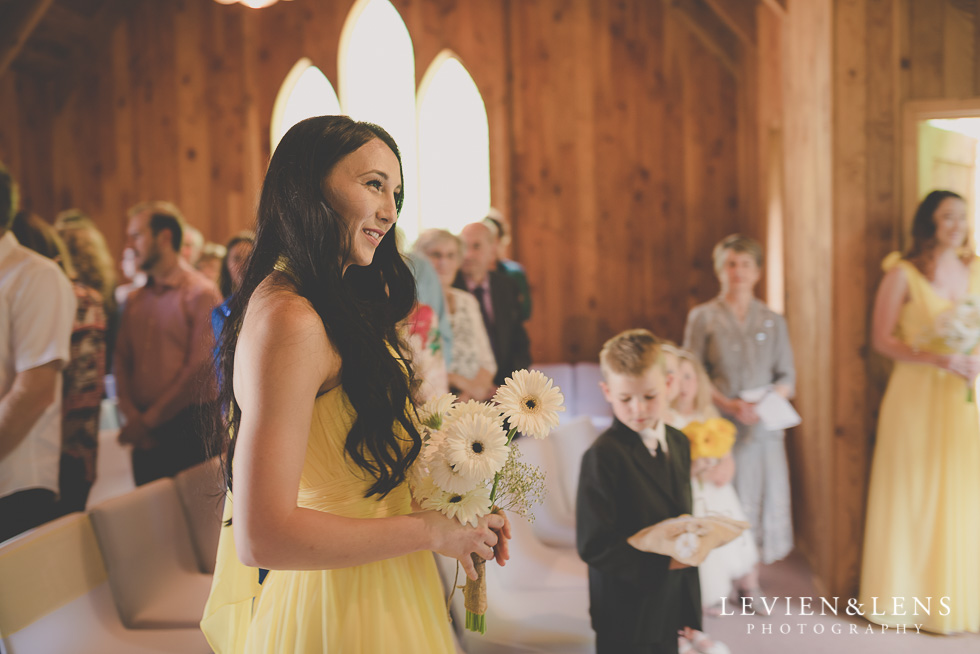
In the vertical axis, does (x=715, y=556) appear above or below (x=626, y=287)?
below

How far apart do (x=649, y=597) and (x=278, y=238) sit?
1.41m

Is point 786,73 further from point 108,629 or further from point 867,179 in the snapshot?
point 108,629

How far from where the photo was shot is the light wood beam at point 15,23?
574 centimetres

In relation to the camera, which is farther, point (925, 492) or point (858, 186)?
point (858, 186)

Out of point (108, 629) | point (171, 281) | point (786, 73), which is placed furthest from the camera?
A: point (786, 73)

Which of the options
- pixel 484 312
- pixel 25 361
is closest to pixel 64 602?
pixel 25 361

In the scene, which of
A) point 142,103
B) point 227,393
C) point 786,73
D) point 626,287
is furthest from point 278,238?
point 142,103

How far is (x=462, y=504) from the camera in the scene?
3.95 ft

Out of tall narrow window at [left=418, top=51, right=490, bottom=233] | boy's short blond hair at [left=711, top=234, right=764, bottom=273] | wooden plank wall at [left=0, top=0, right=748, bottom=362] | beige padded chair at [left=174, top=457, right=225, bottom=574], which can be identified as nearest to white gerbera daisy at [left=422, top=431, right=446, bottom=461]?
beige padded chair at [left=174, top=457, right=225, bottom=574]

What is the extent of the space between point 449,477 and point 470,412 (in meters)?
0.12

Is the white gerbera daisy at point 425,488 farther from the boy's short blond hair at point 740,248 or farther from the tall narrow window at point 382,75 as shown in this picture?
the tall narrow window at point 382,75

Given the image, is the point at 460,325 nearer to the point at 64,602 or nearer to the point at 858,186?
the point at 858,186

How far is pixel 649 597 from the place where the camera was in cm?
202

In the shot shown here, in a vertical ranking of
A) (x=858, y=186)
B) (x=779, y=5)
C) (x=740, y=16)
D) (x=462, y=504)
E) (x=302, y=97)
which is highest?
(x=740, y=16)
